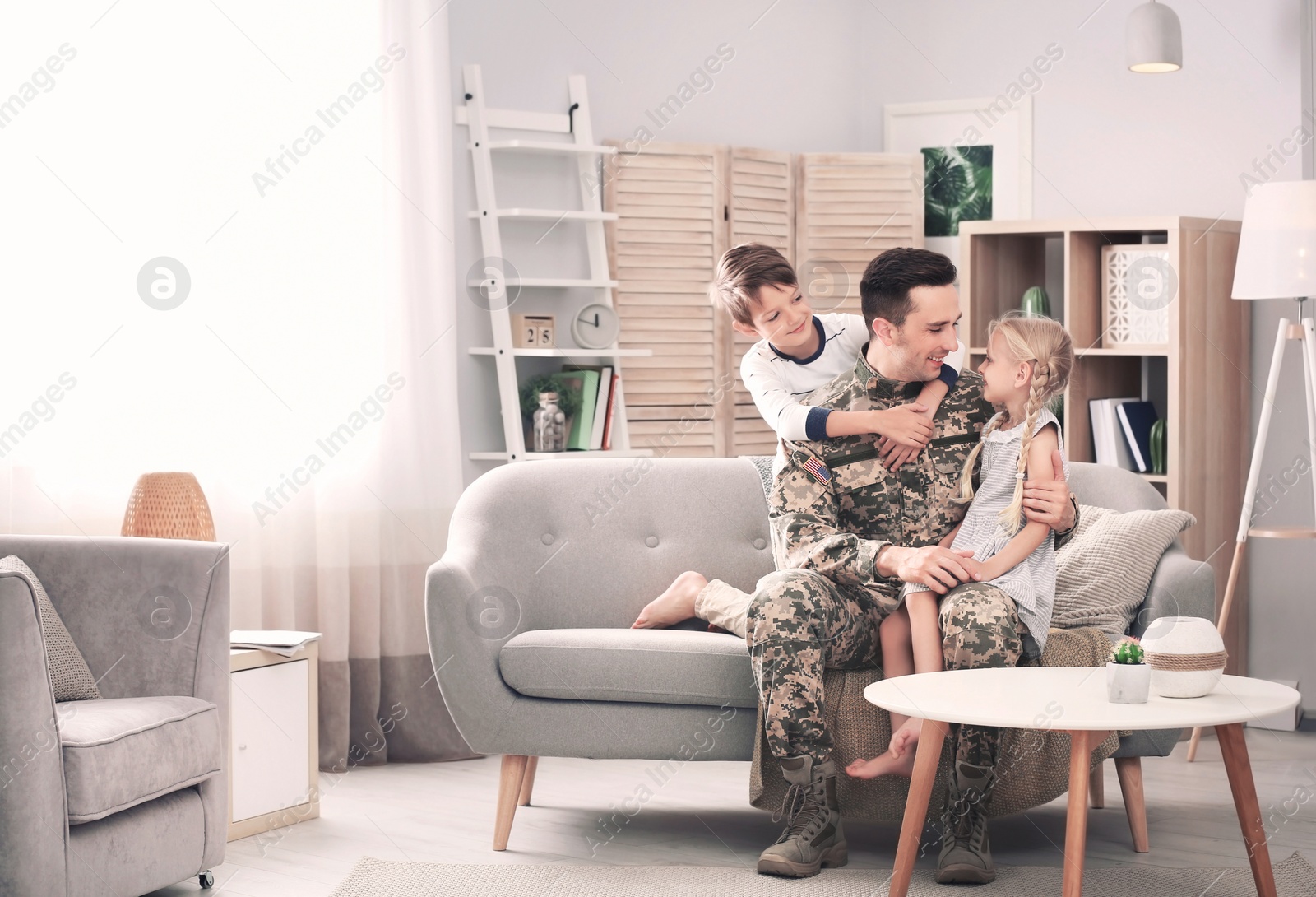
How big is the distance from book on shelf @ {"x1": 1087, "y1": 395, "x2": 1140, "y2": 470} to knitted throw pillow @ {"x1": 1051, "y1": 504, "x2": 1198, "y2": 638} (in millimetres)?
1073

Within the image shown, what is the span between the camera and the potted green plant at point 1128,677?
7.23ft

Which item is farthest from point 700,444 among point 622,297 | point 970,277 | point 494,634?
point 494,634

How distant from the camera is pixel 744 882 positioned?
2.64 m

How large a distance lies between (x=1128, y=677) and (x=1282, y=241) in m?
1.85

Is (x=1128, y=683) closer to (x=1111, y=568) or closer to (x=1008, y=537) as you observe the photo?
(x=1008, y=537)

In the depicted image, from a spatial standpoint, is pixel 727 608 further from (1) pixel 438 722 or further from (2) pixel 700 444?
(2) pixel 700 444

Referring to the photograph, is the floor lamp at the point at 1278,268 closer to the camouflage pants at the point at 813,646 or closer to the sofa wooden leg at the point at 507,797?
the camouflage pants at the point at 813,646

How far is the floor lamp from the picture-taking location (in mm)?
3572

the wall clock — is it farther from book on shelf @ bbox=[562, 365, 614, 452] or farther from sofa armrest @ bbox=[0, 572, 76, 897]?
sofa armrest @ bbox=[0, 572, 76, 897]

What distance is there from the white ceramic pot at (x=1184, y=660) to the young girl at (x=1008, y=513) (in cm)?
40

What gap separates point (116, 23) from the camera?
133 inches

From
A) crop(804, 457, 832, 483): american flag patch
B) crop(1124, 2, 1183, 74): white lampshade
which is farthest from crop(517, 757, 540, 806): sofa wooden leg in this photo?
crop(1124, 2, 1183, 74): white lampshade

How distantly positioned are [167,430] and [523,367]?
3.49ft

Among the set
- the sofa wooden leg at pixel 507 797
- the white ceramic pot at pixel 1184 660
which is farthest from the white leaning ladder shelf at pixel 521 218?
the white ceramic pot at pixel 1184 660
